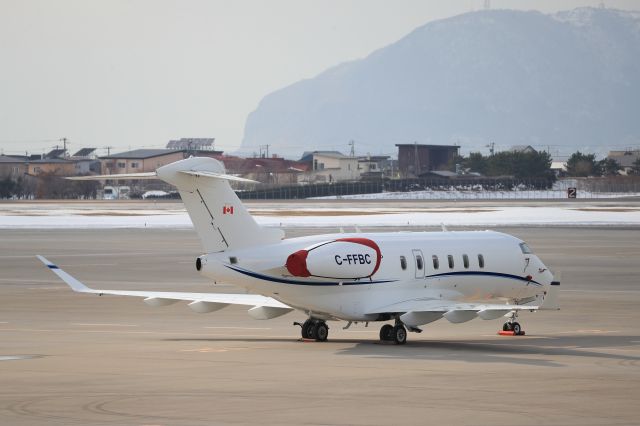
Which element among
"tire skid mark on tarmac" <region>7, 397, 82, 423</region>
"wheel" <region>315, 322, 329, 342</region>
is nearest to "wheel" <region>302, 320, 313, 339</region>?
"wheel" <region>315, 322, 329, 342</region>

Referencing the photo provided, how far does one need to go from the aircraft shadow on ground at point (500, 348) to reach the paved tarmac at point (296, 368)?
0.14ft

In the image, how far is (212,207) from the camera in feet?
97.2

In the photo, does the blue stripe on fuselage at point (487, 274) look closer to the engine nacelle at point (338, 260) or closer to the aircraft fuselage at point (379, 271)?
the aircraft fuselage at point (379, 271)

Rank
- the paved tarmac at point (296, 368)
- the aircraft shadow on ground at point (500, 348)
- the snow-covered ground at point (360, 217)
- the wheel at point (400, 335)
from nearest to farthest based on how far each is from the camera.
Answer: the paved tarmac at point (296, 368), the aircraft shadow on ground at point (500, 348), the wheel at point (400, 335), the snow-covered ground at point (360, 217)

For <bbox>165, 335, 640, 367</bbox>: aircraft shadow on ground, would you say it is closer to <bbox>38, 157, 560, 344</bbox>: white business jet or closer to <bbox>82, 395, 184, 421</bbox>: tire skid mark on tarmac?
<bbox>38, 157, 560, 344</bbox>: white business jet

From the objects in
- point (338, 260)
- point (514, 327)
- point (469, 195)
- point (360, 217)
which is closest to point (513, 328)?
point (514, 327)

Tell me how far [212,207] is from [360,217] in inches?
3054

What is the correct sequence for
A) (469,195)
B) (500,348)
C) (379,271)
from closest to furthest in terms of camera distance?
(500,348), (379,271), (469,195)

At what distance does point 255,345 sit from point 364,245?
335cm

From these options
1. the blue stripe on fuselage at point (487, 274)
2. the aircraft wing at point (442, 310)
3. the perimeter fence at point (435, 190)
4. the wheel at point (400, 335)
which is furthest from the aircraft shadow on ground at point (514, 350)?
the perimeter fence at point (435, 190)

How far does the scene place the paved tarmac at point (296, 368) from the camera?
20531 millimetres

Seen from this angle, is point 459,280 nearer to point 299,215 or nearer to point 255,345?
point 255,345

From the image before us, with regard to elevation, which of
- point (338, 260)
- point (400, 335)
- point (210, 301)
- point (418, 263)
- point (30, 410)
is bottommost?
point (400, 335)

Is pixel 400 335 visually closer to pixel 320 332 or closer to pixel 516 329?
pixel 320 332
